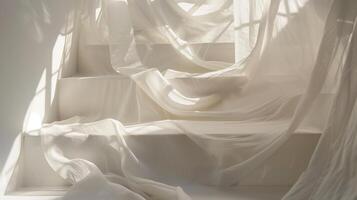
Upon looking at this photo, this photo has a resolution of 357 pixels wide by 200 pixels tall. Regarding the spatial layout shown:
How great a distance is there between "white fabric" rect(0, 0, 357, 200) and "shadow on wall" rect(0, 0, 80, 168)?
119mm

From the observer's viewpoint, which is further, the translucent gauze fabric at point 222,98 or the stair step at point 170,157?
the stair step at point 170,157

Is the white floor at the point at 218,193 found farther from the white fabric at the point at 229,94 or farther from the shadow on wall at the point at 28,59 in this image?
the shadow on wall at the point at 28,59

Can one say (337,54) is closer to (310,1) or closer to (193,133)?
(310,1)

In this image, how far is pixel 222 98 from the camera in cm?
163

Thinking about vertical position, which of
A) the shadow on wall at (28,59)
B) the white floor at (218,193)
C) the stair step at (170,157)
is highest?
the shadow on wall at (28,59)

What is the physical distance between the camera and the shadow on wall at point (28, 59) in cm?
134

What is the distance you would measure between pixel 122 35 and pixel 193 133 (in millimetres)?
625

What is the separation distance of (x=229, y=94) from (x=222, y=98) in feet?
0.12

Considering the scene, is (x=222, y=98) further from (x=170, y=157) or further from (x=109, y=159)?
(x=109, y=159)

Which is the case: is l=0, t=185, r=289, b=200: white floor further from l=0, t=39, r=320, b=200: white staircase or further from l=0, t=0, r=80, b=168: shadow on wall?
l=0, t=0, r=80, b=168: shadow on wall

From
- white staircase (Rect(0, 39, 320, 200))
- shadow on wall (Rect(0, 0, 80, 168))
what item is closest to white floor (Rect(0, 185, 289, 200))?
white staircase (Rect(0, 39, 320, 200))

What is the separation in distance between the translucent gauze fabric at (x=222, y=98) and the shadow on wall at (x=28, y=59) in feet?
0.39

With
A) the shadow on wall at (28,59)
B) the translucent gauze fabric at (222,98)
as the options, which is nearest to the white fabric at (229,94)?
the translucent gauze fabric at (222,98)

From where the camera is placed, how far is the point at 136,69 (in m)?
1.68
